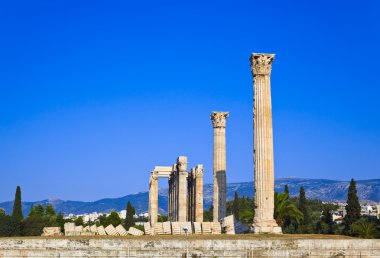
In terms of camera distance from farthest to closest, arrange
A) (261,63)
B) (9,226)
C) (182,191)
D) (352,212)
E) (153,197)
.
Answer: (9,226)
(352,212)
(153,197)
(182,191)
(261,63)

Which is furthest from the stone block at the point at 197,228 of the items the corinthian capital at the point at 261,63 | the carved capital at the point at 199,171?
the carved capital at the point at 199,171

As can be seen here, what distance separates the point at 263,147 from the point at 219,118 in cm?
1749

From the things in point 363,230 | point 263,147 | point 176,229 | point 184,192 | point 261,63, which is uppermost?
point 261,63

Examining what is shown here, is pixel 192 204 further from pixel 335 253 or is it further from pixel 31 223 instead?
pixel 335 253

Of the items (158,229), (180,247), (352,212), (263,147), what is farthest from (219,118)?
(352,212)

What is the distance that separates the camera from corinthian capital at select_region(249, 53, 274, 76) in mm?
34781

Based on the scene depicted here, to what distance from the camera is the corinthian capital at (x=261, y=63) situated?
114 ft

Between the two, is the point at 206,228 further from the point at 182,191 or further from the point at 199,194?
the point at 182,191

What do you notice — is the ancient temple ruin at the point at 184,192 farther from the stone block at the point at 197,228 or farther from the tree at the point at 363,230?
the stone block at the point at 197,228

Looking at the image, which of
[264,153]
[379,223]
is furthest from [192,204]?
[264,153]

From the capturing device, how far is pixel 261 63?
114ft

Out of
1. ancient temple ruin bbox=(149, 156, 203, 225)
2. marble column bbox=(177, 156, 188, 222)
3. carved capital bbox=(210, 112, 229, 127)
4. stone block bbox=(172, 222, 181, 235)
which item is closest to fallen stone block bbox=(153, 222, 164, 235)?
stone block bbox=(172, 222, 181, 235)

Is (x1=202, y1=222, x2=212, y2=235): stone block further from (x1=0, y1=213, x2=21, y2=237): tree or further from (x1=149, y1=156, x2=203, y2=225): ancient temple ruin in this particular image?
(x1=0, y1=213, x2=21, y2=237): tree

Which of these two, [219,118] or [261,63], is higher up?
[261,63]
